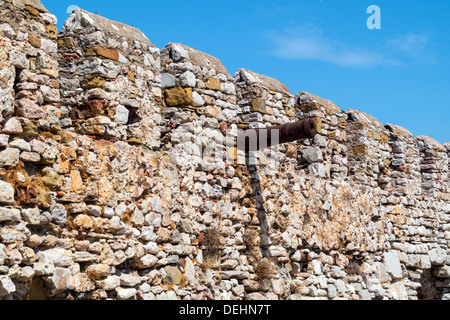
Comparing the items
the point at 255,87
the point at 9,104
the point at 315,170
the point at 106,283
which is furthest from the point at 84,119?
the point at 315,170

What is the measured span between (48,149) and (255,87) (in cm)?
393

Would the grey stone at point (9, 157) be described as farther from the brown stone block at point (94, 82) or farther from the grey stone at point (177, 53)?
the grey stone at point (177, 53)

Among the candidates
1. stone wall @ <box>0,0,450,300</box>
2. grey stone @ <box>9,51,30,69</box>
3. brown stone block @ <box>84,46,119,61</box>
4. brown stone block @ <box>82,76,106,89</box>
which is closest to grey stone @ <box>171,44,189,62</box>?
stone wall @ <box>0,0,450,300</box>

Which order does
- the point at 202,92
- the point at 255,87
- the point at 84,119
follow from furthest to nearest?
the point at 255,87 < the point at 202,92 < the point at 84,119

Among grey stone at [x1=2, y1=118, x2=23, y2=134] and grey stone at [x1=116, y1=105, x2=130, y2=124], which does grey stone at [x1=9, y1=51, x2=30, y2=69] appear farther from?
grey stone at [x1=116, y1=105, x2=130, y2=124]

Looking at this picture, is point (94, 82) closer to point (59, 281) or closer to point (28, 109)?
point (28, 109)

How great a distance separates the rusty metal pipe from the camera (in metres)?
7.77

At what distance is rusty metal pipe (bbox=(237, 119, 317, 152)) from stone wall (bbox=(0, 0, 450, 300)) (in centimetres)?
16

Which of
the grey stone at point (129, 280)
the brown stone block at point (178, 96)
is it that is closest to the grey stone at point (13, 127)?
the grey stone at point (129, 280)

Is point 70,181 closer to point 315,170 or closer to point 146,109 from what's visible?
point 146,109

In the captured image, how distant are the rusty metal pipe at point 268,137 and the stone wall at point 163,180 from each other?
0.54 feet

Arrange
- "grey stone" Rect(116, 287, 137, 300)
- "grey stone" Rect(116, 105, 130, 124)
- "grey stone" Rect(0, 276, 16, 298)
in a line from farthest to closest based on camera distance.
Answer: "grey stone" Rect(116, 105, 130, 124) → "grey stone" Rect(116, 287, 137, 300) → "grey stone" Rect(0, 276, 16, 298)

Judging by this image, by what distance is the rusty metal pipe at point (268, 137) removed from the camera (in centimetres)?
777

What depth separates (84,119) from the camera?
6176 mm
